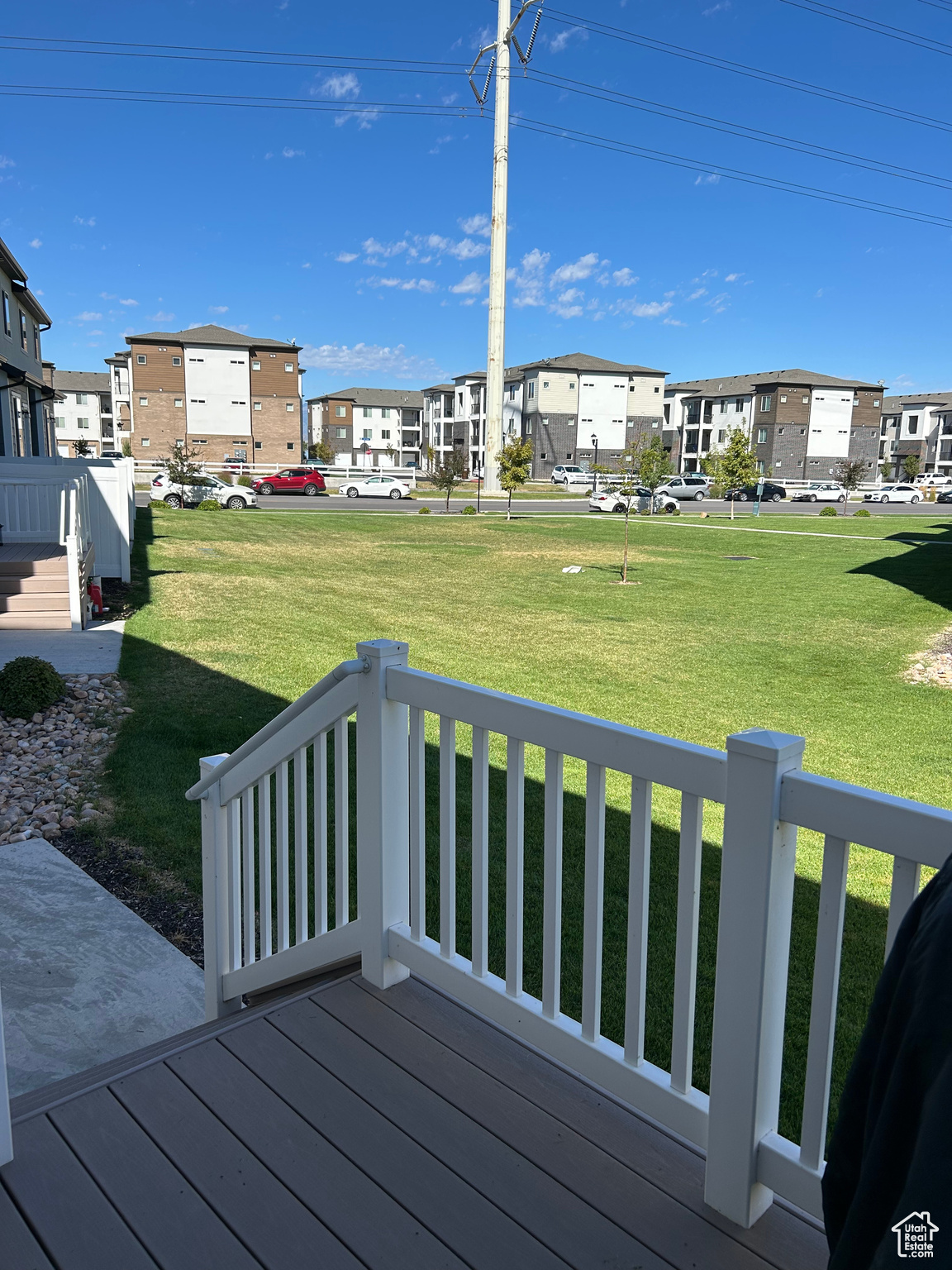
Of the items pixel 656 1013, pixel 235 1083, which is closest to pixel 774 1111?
pixel 235 1083

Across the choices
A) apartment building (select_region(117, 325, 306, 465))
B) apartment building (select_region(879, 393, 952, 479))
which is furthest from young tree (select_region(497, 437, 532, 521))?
apartment building (select_region(879, 393, 952, 479))

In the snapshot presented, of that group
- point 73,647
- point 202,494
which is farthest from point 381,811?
point 202,494

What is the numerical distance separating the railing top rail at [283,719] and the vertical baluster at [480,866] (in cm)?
45

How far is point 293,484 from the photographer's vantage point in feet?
153

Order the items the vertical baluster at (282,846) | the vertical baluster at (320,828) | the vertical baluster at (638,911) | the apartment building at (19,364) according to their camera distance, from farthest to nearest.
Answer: the apartment building at (19,364) < the vertical baluster at (282,846) < the vertical baluster at (320,828) < the vertical baluster at (638,911)

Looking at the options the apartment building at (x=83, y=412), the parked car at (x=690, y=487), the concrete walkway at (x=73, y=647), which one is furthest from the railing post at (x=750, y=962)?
the apartment building at (x=83, y=412)

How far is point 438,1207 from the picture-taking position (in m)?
2.20

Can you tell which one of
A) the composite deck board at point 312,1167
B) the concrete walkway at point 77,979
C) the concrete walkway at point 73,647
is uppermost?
the composite deck board at point 312,1167

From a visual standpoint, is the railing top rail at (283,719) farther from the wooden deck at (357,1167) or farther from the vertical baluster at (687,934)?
the vertical baluster at (687,934)

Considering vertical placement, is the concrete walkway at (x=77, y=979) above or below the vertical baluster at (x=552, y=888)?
below

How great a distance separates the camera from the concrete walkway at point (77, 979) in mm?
3703

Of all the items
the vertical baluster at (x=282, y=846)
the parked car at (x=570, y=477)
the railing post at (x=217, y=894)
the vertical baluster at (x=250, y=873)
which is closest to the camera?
the vertical baluster at (x=282, y=846)

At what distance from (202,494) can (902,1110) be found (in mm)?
36938

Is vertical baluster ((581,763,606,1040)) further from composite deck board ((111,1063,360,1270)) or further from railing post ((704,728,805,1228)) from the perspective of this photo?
composite deck board ((111,1063,360,1270))
